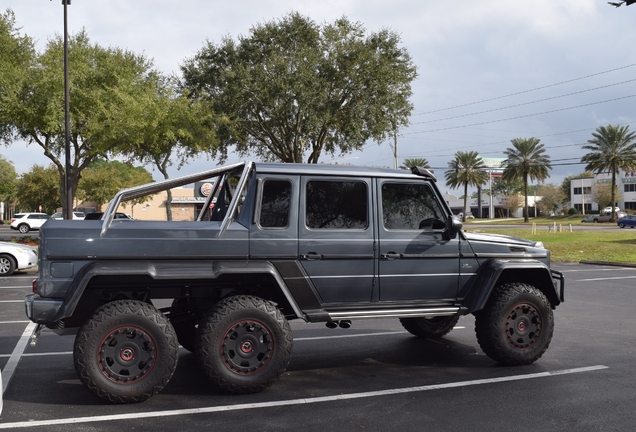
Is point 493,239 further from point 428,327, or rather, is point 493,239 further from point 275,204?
point 275,204

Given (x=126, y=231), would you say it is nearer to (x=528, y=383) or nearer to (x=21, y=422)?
(x=21, y=422)

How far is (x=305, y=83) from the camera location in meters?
31.9

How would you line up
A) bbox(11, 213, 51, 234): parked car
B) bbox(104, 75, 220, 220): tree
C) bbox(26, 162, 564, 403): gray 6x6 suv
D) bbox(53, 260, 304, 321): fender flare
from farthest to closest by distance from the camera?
1. bbox(11, 213, 51, 234): parked car
2. bbox(104, 75, 220, 220): tree
3. bbox(26, 162, 564, 403): gray 6x6 suv
4. bbox(53, 260, 304, 321): fender flare

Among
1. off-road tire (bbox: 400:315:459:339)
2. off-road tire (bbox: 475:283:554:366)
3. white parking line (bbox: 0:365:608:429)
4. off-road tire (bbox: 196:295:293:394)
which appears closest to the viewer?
white parking line (bbox: 0:365:608:429)

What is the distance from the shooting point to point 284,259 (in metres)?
5.96

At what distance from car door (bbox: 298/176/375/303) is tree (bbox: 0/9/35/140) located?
84.1 ft

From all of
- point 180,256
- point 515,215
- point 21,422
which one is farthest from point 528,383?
point 515,215

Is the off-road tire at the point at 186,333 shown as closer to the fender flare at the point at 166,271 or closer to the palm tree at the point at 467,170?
the fender flare at the point at 166,271

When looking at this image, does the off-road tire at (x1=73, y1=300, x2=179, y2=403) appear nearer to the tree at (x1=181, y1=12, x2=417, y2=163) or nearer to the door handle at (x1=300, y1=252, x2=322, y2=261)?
the door handle at (x1=300, y1=252, x2=322, y2=261)

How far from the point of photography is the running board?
19.9ft

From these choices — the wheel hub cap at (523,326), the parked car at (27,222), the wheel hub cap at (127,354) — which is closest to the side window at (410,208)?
the wheel hub cap at (523,326)

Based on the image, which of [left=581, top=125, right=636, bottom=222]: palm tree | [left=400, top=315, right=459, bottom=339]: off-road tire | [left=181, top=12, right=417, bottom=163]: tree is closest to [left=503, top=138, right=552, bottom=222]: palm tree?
[left=581, top=125, right=636, bottom=222]: palm tree

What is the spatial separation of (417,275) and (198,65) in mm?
31829

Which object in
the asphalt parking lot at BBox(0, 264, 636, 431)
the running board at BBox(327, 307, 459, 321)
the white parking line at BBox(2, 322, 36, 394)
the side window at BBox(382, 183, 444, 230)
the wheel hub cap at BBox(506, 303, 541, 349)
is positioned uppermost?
the side window at BBox(382, 183, 444, 230)
